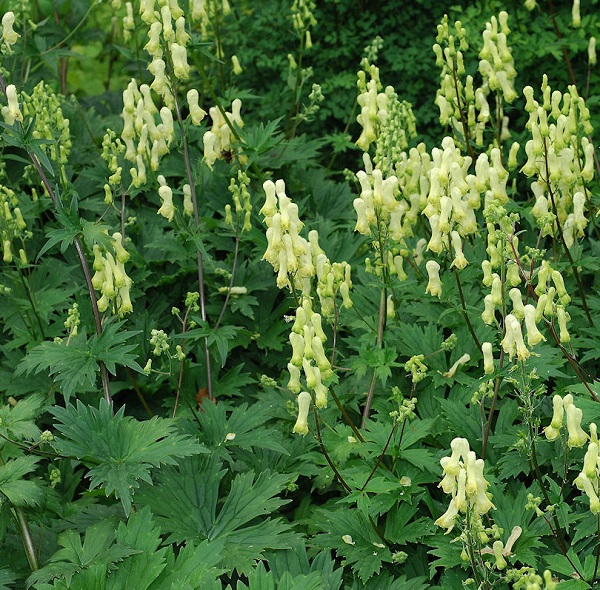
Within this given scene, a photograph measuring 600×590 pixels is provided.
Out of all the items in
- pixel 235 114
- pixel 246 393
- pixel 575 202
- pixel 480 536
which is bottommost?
pixel 246 393

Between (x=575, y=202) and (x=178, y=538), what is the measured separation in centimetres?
197

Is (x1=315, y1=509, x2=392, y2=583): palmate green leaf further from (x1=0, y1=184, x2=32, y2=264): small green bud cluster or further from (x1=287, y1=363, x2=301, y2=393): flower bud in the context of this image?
(x1=0, y1=184, x2=32, y2=264): small green bud cluster

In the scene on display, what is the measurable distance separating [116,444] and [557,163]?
199 cm

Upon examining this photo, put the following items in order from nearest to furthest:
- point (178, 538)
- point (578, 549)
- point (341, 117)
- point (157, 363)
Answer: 1. point (578, 549)
2. point (178, 538)
3. point (157, 363)
4. point (341, 117)

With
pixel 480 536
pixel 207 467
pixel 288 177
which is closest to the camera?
pixel 480 536

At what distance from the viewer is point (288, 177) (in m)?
5.21

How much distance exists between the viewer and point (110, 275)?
3352 mm

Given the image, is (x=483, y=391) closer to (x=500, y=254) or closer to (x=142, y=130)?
(x=500, y=254)

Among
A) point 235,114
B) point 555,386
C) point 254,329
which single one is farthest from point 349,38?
point 555,386

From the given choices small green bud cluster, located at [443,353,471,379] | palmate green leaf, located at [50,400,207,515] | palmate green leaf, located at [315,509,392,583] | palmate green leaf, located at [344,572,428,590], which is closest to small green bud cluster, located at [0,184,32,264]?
palmate green leaf, located at [50,400,207,515]

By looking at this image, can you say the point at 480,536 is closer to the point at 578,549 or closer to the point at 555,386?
the point at 578,549

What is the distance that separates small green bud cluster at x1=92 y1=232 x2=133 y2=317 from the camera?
3318mm

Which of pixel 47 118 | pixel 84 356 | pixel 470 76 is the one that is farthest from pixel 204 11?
pixel 84 356

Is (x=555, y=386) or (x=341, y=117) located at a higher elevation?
(x=341, y=117)
